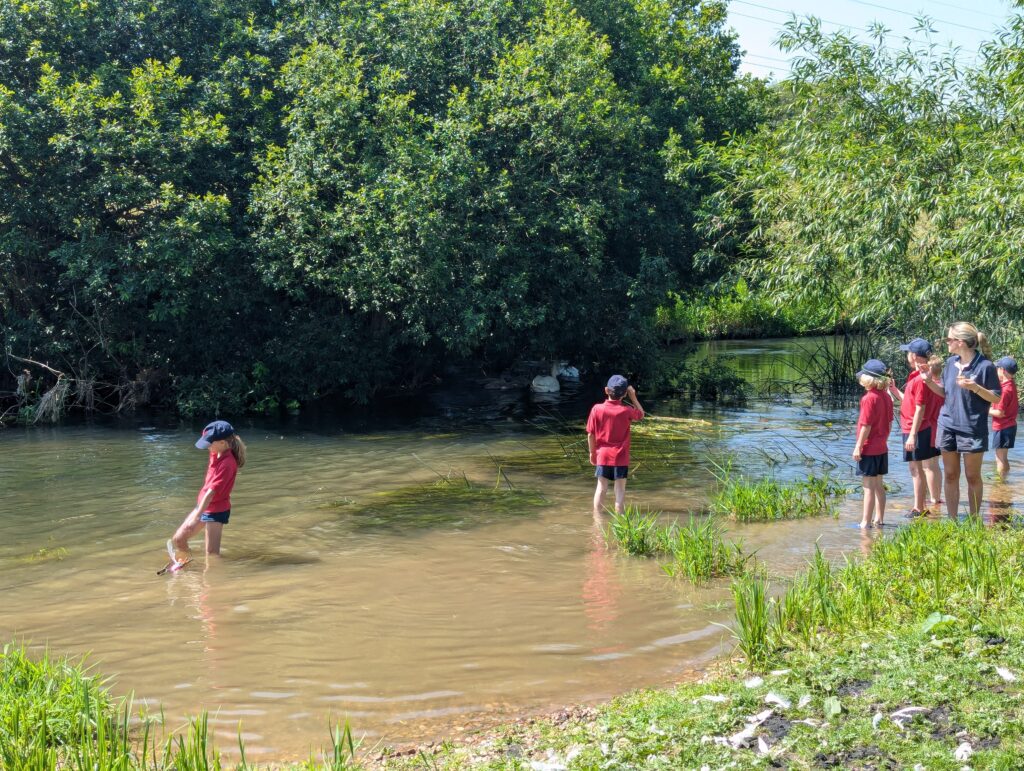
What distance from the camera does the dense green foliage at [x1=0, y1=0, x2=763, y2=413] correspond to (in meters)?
18.8

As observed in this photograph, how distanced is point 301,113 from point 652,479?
11164mm

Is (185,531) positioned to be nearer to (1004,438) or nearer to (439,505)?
(439,505)

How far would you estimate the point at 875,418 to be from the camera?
939 cm

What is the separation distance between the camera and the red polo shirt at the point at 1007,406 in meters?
11.7

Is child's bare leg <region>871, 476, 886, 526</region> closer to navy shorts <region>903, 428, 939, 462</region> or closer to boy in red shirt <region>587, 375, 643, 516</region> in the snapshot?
navy shorts <region>903, 428, 939, 462</region>

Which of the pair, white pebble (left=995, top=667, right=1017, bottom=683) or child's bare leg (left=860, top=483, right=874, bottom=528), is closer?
white pebble (left=995, top=667, right=1017, bottom=683)

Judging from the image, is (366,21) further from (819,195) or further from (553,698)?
(553,698)

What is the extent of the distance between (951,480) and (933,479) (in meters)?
1.40

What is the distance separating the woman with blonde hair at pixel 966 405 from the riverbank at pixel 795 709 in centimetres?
254

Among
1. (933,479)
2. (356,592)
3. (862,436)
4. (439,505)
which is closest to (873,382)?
(862,436)

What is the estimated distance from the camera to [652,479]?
13664 millimetres

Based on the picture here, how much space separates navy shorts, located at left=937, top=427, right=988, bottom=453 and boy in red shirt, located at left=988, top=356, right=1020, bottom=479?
2.91 metres

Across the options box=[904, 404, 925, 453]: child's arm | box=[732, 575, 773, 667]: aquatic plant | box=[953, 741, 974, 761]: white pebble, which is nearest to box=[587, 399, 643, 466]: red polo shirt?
box=[904, 404, 925, 453]: child's arm

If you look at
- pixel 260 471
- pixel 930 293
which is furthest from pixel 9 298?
pixel 930 293
